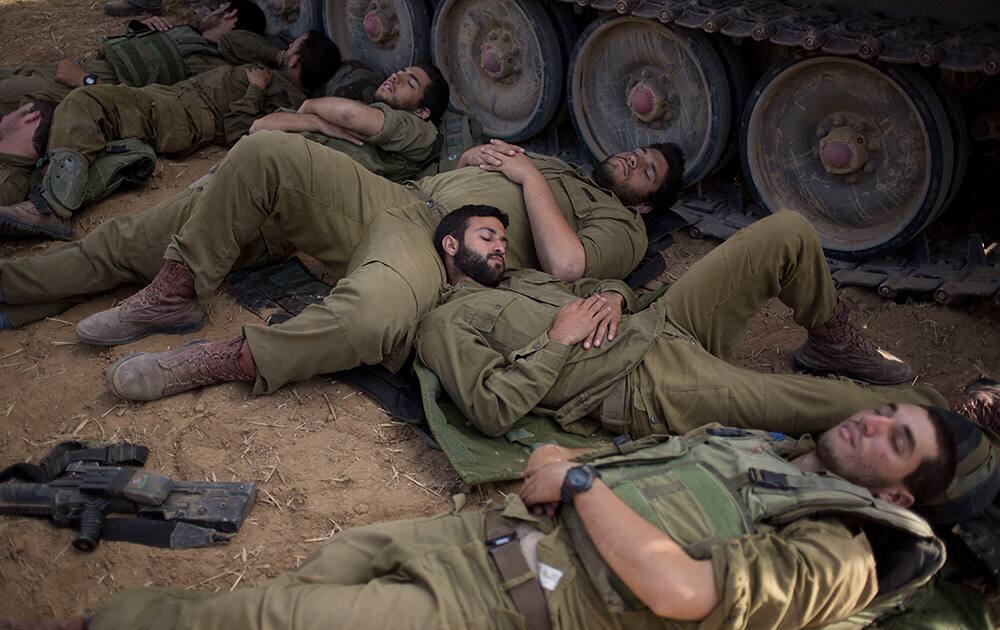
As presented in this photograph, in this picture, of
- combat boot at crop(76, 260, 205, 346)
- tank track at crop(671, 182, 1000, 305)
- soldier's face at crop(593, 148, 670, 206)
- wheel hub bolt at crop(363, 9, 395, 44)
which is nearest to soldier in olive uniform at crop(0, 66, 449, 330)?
combat boot at crop(76, 260, 205, 346)

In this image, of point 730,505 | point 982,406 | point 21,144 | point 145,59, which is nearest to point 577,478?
point 730,505

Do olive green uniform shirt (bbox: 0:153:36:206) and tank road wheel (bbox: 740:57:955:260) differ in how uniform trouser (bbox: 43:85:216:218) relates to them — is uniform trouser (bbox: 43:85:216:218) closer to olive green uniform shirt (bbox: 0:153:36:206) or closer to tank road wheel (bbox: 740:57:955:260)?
olive green uniform shirt (bbox: 0:153:36:206)

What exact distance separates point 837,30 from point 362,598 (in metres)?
3.73

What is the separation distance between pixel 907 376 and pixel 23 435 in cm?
396

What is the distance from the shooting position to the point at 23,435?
4.23m

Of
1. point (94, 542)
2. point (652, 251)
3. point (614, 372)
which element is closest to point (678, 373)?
point (614, 372)

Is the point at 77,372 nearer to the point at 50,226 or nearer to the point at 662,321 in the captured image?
the point at 50,226

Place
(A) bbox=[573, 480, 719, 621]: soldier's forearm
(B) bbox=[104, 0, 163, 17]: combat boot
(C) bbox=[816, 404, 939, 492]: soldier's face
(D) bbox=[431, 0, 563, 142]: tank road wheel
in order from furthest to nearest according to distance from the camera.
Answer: (B) bbox=[104, 0, 163, 17]: combat boot → (D) bbox=[431, 0, 563, 142]: tank road wheel → (C) bbox=[816, 404, 939, 492]: soldier's face → (A) bbox=[573, 480, 719, 621]: soldier's forearm

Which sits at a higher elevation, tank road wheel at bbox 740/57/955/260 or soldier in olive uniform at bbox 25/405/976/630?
tank road wheel at bbox 740/57/955/260

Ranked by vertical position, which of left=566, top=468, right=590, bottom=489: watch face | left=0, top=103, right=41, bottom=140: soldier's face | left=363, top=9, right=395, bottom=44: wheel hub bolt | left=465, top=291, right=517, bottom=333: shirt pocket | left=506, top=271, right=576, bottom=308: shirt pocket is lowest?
left=0, top=103, right=41, bottom=140: soldier's face

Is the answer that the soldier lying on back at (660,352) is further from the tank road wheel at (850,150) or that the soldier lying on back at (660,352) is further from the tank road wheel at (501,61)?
the tank road wheel at (501,61)

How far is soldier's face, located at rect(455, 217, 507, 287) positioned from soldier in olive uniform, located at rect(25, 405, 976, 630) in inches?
59.8

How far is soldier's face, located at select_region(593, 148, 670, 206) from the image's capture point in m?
5.58

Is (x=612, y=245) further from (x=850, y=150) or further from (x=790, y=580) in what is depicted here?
(x=790, y=580)
